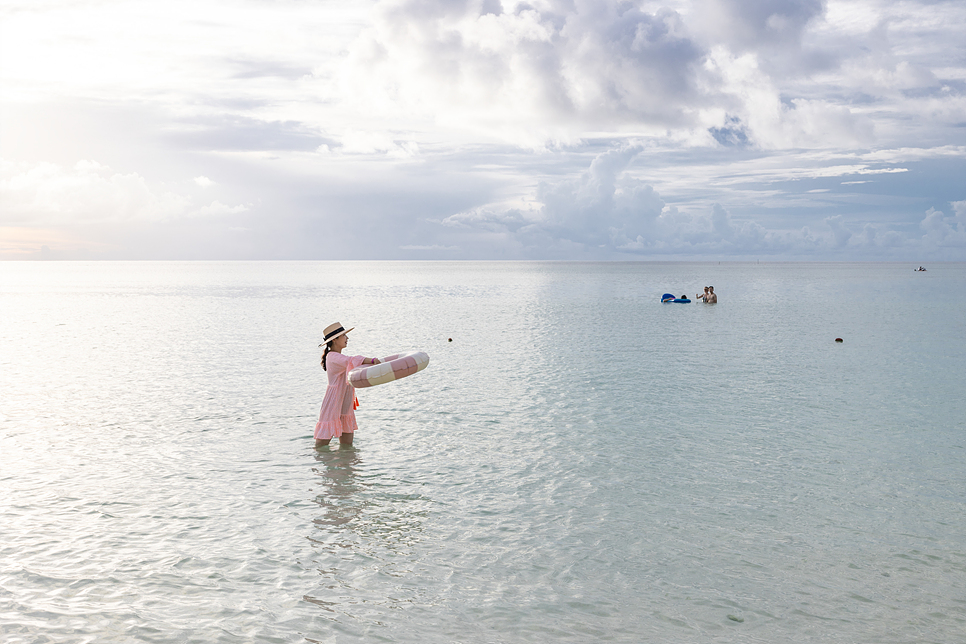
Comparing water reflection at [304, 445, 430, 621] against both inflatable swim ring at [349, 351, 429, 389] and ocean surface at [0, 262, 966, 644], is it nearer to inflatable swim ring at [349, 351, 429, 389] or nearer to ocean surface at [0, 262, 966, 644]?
ocean surface at [0, 262, 966, 644]

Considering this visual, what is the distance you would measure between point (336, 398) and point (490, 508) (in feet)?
15.6

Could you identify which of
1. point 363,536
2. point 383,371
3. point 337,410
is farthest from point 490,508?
point 337,410

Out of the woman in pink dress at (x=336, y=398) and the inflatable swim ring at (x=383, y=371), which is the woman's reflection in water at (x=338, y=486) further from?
the inflatable swim ring at (x=383, y=371)

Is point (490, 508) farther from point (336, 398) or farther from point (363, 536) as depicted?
point (336, 398)

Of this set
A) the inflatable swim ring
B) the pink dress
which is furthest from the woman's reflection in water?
the inflatable swim ring

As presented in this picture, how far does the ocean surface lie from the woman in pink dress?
476mm

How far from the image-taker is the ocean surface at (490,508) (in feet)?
27.2

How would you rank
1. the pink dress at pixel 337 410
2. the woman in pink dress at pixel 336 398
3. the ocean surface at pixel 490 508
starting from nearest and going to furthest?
the ocean surface at pixel 490 508 < the woman in pink dress at pixel 336 398 < the pink dress at pixel 337 410

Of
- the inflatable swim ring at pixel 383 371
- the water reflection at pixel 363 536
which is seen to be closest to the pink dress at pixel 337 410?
the water reflection at pixel 363 536

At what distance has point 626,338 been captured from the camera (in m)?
41.3

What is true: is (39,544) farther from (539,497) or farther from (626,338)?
(626,338)

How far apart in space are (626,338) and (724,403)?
20.0 meters

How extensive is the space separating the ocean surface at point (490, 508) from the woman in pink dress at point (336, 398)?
48cm

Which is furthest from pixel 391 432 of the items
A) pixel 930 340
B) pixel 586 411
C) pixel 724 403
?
pixel 930 340
